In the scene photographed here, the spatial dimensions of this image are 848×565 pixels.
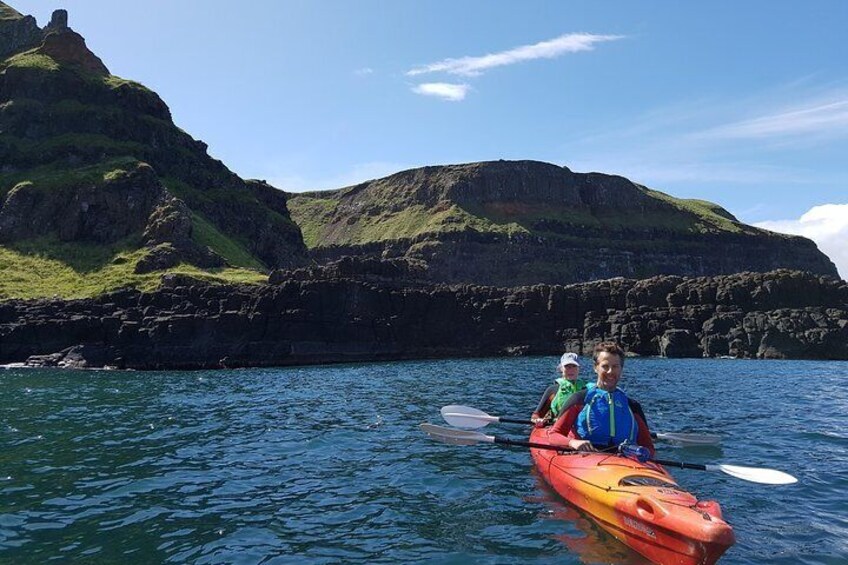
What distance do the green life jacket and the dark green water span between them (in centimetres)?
165

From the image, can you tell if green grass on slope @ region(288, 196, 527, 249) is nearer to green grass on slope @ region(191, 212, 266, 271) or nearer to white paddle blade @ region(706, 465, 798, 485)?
green grass on slope @ region(191, 212, 266, 271)

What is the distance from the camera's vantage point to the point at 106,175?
98062mm

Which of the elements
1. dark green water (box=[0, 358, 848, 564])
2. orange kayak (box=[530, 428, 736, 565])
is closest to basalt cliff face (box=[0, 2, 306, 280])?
dark green water (box=[0, 358, 848, 564])

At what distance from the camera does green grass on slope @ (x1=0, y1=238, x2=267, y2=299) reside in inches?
2977

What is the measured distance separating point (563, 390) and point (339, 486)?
6.59m

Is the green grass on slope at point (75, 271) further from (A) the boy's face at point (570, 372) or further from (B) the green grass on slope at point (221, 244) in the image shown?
(A) the boy's face at point (570, 372)

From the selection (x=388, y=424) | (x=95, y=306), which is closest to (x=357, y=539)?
(x=388, y=424)

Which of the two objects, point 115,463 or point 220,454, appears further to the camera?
point 220,454

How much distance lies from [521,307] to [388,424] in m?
65.8

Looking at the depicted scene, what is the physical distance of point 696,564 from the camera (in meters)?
8.56

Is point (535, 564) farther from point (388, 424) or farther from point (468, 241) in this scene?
point (468, 241)

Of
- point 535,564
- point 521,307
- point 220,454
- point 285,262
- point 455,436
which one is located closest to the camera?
point 535,564

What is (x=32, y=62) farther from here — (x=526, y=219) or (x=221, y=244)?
(x=526, y=219)

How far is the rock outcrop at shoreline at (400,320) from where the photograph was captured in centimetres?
6347
